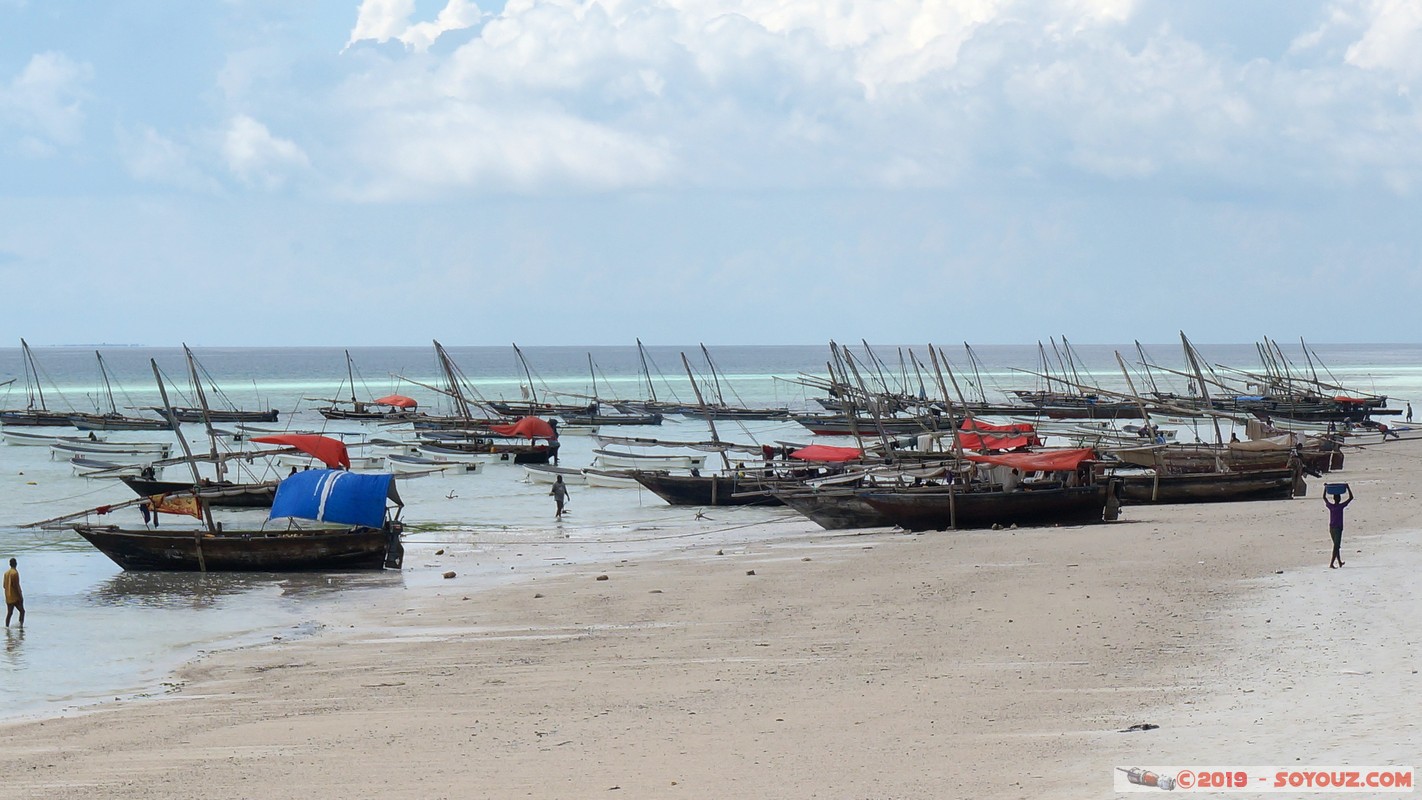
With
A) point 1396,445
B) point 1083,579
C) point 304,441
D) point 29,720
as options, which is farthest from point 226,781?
point 1396,445

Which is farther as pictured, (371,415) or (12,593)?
(371,415)

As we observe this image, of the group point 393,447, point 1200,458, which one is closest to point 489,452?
point 393,447

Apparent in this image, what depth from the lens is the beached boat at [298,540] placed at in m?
25.7

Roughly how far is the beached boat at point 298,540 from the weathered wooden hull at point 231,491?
603 cm

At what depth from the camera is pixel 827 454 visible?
36.1 m

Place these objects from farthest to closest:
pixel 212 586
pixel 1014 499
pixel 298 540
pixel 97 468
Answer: pixel 97 468 → pixel 1014 499 → pixel 298 540 → pixel 212 586

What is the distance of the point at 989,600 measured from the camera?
18047 mm

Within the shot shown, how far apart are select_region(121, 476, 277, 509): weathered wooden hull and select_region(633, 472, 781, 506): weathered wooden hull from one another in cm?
1056

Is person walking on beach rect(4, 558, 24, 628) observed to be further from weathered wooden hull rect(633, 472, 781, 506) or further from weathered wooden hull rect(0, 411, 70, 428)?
weathered wooden hull rect(0, 411, 70, 428)

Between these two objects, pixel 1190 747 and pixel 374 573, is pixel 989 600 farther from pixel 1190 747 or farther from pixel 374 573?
pixel 374 573

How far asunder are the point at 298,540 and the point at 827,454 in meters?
15.3

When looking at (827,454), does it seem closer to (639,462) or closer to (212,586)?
(212,586)

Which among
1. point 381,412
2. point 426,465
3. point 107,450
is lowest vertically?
point 426,465

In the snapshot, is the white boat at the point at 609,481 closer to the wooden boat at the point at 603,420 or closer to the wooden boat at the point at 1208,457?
the wooden boat at the point at 1208,457
